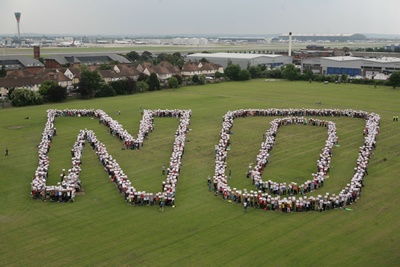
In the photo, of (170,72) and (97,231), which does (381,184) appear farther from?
(170,72)

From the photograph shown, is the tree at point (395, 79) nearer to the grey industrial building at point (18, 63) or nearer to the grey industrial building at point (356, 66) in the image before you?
the grey industrial building at point (356, 66)

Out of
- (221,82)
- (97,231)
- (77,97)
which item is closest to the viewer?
(97,231)

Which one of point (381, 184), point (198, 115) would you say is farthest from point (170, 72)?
point (381, 184)

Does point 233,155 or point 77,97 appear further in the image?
point 77,97

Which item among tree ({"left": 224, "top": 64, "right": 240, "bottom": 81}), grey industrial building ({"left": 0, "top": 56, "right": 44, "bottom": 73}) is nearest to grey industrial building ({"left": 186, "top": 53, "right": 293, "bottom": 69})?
tree ({"left": 224, "top": 64, "right": 240, "bottom": 81})

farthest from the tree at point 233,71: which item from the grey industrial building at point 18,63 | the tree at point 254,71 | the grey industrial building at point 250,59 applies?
the grey industrial building at point 18,63

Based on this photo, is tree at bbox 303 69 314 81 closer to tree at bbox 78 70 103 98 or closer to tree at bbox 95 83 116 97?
tree at bbox 95 83 116 97
